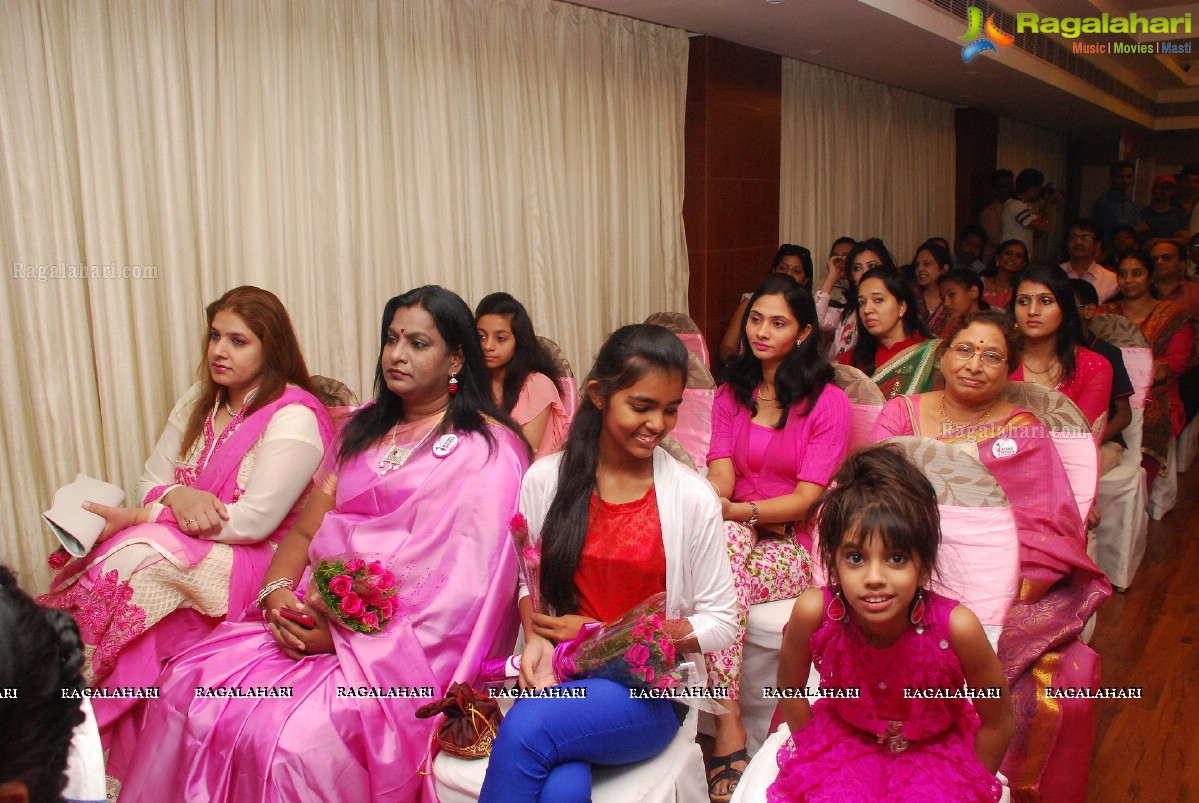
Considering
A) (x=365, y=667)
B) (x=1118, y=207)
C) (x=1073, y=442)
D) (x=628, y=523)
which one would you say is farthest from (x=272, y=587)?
(x=1118, y=207)

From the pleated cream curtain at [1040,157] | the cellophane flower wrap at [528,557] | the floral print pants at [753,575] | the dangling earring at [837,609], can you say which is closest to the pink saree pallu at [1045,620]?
the floral print pants at [753,575]

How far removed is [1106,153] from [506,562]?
1266 centimetres

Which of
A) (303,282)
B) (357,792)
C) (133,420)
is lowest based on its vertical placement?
(357,792)

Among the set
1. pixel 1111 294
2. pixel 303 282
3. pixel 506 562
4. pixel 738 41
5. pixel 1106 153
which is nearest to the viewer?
pixel 506 562

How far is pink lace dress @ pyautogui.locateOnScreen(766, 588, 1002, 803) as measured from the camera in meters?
1.53

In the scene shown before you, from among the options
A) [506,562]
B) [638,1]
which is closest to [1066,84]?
[638,1]

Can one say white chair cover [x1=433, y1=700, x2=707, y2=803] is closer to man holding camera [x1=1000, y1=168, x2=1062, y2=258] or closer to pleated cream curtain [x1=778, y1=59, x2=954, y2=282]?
pleated cream curtain [x1=778, y1=59, x2=954, y2=282]

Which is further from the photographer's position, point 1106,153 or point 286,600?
point 1106,153

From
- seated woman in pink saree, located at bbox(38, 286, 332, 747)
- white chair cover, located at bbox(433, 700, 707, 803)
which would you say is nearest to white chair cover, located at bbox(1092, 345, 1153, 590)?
white chair cover, located at bbox(433, 700, 707, 803)

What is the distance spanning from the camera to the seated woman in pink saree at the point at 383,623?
6.00ft

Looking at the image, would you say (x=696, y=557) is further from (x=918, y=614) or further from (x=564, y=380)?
(x=564, y=380)

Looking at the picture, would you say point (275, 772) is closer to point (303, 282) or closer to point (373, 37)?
point (303, 282)

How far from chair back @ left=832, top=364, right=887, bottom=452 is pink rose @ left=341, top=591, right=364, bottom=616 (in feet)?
5.21

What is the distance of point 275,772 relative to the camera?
1763 millimetres
